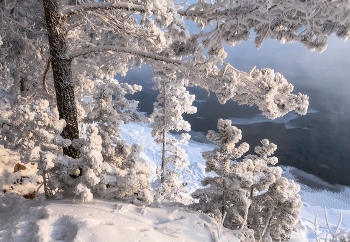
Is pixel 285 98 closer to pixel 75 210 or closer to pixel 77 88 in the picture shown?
pixel 75 210

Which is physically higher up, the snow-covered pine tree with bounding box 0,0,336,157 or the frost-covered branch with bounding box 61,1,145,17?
the frost-covered branch with bounding box 61,1,145,17

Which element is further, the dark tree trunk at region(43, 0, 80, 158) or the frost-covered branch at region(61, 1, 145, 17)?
the dark tree trunk at region(43, 0, 80, 158)

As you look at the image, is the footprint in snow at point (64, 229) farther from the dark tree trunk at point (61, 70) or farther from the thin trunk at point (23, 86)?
the thin trunk at point (23, 86)

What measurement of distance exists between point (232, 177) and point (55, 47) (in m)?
4.48

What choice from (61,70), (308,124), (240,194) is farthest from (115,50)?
(308,124)

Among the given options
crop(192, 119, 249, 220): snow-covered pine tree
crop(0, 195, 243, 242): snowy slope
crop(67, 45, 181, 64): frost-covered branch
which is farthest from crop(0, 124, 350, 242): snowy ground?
crop(67, 45, 181, 64): frost-covered branch

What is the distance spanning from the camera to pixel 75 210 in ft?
15.7

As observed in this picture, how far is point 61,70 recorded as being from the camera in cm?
534

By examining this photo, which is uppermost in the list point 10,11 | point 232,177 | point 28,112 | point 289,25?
point 10,11

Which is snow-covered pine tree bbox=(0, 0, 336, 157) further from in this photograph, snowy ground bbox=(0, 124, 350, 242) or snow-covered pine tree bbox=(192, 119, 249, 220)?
snowy ground bbox=(0, 124, 350, 242)

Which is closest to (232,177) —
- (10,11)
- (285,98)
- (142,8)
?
(285,98)

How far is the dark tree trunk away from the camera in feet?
16.3

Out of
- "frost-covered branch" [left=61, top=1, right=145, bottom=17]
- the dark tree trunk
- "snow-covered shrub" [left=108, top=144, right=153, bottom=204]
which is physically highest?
"frost-covered branch" [left=61, top=1, right=145, bottom=17]

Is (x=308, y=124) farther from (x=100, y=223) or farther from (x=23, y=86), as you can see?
(x=100, y=223)
